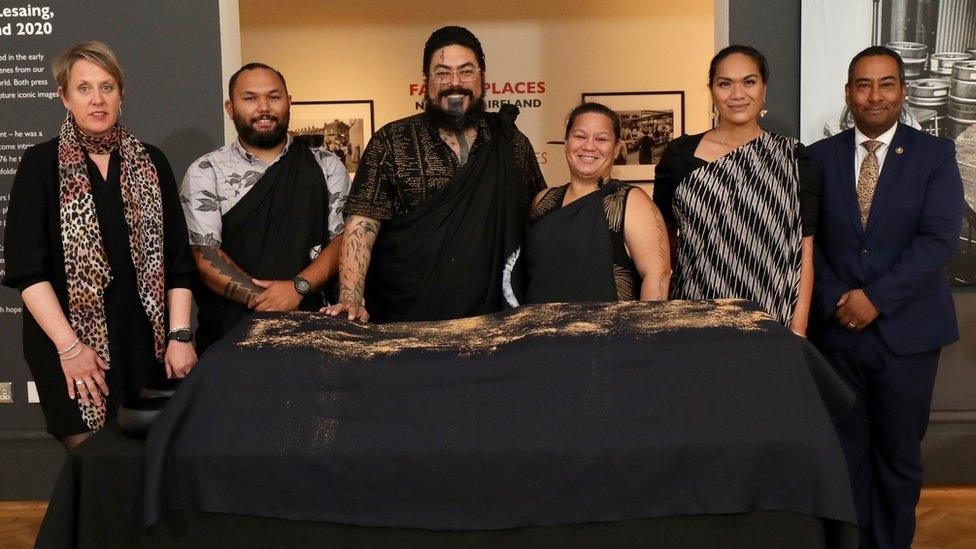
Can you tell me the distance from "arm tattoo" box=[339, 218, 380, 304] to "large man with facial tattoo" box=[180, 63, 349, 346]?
149 millimetres

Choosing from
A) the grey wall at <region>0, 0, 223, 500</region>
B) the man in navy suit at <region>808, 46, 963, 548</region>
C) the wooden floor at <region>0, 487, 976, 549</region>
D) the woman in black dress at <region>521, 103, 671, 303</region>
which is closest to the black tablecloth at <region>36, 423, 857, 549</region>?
the woman in black dress at <region>521, 103, 671, 303</region>

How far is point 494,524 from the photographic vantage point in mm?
1895

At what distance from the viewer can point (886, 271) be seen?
3.12 metres

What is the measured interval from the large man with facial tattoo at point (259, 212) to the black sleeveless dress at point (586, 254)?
29.7 inches

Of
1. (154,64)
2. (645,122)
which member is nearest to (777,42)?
(154,64)

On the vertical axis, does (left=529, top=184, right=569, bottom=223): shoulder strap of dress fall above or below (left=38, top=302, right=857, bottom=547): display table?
above

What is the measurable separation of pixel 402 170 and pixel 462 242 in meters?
0.31

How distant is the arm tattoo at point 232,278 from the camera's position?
→ 10.2 ft

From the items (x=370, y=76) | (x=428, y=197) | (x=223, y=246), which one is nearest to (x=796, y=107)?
(x=428, y=197)

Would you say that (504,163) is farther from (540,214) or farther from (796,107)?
(796,107)

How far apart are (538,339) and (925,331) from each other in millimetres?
1710

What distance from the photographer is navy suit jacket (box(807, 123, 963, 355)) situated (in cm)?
308

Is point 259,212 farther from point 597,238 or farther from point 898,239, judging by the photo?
point 898,239

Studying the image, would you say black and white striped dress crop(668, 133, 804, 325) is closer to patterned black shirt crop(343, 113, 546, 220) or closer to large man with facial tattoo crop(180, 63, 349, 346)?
patterned black shirt crop(343, 113, 546, 220)
